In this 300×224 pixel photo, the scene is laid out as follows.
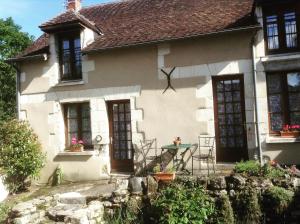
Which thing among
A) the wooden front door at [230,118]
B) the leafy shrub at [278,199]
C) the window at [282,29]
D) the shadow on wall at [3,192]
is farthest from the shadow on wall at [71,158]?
the window at [282,29]

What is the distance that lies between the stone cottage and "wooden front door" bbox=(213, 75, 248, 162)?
3cm

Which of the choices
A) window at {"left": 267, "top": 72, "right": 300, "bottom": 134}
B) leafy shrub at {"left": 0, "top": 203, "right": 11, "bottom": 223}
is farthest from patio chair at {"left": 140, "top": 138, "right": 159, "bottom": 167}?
leafy shrub at {"left": 0, "top": 203, "right": 11, "bottom": 223}

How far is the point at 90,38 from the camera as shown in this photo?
431 inches

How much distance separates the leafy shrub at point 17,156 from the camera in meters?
10.1

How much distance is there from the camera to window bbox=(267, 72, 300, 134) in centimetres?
884

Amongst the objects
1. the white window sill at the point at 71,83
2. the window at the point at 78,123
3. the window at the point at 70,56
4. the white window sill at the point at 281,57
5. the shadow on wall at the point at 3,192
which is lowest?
the shadow on wall at the point at 3,192

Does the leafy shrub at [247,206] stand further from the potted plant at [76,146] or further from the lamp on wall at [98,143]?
the potted plant at [76,146]

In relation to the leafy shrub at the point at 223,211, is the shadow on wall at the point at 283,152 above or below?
above

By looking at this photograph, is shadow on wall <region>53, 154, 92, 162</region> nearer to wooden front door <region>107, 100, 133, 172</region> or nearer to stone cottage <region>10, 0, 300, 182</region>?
stone cottage <region>10, 0, 300, 182</region>

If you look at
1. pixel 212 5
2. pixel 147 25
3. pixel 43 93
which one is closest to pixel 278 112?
pixel 212 5

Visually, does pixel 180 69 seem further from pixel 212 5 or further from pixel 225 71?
pixel 212 5

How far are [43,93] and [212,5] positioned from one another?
224 inches

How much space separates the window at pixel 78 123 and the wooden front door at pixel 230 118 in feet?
12.6

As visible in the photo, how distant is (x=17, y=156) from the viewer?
402 inches
